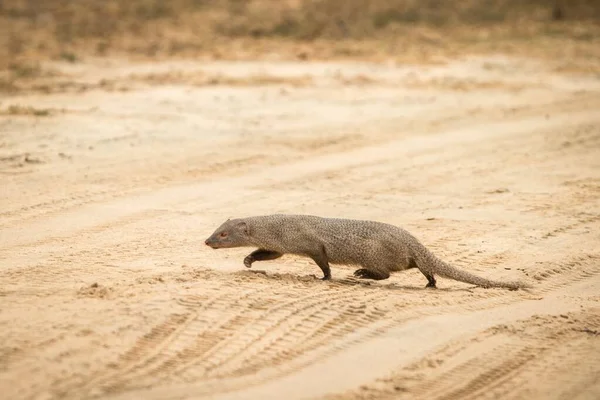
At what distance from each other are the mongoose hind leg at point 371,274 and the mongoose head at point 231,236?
86 centimetres

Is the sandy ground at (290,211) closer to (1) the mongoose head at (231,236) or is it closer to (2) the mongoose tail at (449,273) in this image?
(2) the mongoose tail at (449,273)

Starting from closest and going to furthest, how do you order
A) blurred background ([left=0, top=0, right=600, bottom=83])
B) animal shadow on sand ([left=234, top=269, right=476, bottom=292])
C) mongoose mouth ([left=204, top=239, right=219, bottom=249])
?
animal shadow on sand ([left=234, top=269, right=476, bottom=292]), mongoose mouth ([left=204, top=239, right=219, bottom=249]), blurred background ([left=0, top=0, right=600, bottom=83])

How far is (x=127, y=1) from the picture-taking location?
28.1 meters

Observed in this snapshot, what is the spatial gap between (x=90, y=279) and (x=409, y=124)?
7805 mm

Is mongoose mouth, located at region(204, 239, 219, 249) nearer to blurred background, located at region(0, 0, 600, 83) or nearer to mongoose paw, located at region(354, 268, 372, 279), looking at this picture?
mongoose paw, located at region(354, 268, 372, 279)

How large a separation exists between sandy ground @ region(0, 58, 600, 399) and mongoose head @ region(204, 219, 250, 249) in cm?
20

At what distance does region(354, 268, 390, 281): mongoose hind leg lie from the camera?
295 inches

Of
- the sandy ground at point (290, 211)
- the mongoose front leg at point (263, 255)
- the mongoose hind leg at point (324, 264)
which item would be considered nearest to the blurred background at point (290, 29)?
the sandy ground at point (290, 211)

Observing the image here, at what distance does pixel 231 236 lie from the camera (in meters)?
7.71

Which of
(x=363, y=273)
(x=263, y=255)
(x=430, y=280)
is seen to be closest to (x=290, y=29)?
(x=263, y=255)

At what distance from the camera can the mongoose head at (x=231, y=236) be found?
768 cm

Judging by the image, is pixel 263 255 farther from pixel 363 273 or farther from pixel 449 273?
pixel 449 273

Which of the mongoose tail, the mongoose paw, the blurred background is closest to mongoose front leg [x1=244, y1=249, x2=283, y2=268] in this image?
the mongoose paw

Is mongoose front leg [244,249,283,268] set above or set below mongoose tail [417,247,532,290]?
above
